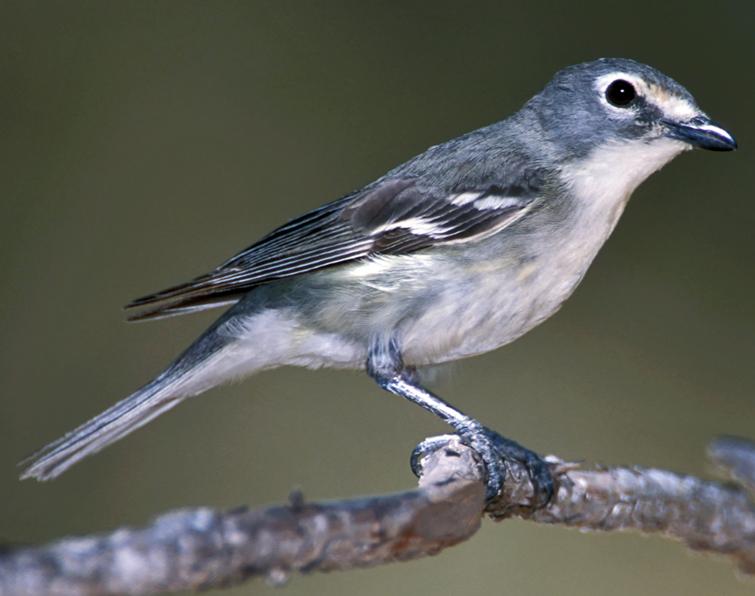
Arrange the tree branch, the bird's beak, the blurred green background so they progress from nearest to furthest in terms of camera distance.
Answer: the tree branch
the bird's beak
the blurred green background

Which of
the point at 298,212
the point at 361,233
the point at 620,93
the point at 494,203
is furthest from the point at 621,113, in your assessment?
the point at 298,212

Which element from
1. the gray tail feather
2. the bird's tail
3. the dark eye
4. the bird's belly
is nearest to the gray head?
the dark eye

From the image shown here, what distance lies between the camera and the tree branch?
1033mm

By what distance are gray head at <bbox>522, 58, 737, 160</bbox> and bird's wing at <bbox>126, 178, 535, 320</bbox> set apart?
0.22 metres

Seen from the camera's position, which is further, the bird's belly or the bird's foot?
the bird's belly

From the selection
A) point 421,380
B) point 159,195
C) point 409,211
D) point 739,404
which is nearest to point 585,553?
point 739,404

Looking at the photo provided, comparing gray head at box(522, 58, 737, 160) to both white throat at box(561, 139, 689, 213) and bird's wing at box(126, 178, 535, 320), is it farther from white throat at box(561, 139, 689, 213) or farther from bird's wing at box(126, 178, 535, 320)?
bird's wing at box(126, 178, 535, 320)

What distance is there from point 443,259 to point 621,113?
0.54m

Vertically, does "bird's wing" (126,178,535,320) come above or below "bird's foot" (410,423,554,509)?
above

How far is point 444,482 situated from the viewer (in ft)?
A: 5.10

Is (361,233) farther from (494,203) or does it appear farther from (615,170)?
(615,170)

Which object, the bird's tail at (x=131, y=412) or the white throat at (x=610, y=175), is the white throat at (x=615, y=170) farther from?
the bird's tail at (x=131, y=412)

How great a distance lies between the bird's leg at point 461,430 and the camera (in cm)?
195

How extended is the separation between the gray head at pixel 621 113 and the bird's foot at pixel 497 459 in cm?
70
